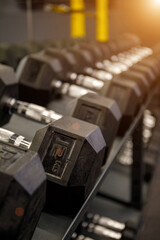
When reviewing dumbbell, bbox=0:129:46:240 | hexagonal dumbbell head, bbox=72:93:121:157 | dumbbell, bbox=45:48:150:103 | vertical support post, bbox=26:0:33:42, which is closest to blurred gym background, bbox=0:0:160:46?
vertical support post, bbox=26:0:33:42

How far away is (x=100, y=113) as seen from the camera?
726 mm

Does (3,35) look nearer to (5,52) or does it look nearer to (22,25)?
(22,25)

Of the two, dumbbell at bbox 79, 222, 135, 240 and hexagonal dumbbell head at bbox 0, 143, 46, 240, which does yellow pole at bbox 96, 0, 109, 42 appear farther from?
hexagonal dumbbell head at bbox 0, 143, 46, 240

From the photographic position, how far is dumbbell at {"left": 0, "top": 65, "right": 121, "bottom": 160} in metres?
0.71

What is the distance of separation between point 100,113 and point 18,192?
13.9 inches

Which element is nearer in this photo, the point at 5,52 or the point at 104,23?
the point at 5,52

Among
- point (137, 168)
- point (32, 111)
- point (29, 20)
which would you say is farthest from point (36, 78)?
point (29, 20)

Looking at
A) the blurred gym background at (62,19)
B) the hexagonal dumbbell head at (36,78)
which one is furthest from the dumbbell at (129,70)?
the blurred gym background at (62,19)

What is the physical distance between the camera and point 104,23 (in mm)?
2688

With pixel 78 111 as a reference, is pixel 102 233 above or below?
→ below

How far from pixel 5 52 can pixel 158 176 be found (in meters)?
0.96

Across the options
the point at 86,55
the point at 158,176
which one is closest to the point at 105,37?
the point at 158,176

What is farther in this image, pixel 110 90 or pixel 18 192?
pixel 110 90

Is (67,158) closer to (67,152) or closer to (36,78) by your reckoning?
(67,152)
